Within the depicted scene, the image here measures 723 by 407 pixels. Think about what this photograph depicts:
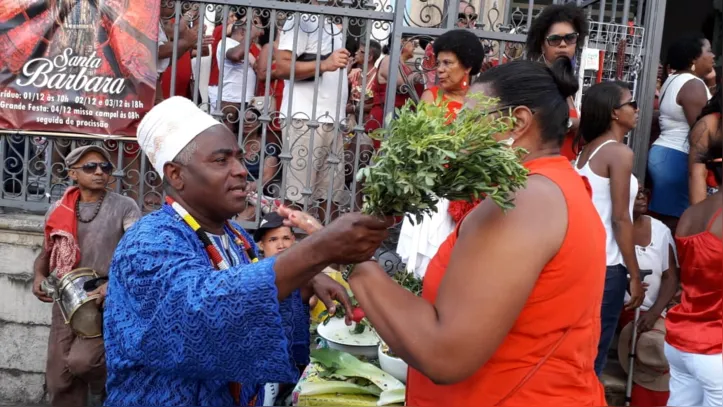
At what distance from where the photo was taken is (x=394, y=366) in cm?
470

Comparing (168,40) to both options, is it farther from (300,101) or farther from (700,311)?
(700,311)

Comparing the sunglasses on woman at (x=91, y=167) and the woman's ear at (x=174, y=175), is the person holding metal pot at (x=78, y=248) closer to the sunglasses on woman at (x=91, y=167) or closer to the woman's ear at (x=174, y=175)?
the sunglasses on woman at (x=91, y=167)

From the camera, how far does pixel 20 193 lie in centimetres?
627

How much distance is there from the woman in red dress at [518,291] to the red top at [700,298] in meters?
2.26

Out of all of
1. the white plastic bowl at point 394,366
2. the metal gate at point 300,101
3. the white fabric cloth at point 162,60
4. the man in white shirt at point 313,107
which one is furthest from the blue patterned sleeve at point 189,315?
the white fabric cloth at point 162,60

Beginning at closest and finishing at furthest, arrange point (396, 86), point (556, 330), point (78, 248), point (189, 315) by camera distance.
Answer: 1. point (556, 330)
2. point (189, 315)
3. point (78, 248)
4. point (396, 86)

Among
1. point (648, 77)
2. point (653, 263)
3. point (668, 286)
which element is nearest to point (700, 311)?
point (668, 286)

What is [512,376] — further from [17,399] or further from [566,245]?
[17,399]

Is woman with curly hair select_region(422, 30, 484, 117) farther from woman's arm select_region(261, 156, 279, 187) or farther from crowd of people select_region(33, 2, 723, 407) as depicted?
woman's arm select_region(261, 156, 279, 187)

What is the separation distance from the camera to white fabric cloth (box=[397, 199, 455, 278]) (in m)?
5.27

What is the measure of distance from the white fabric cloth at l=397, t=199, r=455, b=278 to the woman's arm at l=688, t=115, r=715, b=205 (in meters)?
1.88

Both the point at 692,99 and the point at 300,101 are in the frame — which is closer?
the point at 300,101

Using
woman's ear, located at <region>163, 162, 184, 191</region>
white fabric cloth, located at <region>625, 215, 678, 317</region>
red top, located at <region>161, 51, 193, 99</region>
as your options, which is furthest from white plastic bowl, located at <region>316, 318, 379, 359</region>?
red top, located at <region>161, 51, 193, 99</region>

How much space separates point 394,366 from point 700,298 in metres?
1.71
